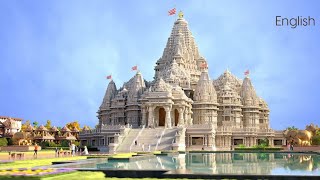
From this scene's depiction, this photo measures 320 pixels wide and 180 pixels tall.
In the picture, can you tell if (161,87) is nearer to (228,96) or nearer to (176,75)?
(176,75)

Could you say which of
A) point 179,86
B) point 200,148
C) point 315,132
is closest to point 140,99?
point 179,86

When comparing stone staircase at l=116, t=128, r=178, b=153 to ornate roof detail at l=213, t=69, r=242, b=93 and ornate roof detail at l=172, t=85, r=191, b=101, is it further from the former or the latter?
ornate roof detail at l=213, t=69, r=242, b=93

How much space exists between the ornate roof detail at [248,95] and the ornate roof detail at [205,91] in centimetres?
780

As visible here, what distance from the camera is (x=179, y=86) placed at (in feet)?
246

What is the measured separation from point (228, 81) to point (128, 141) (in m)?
30.3

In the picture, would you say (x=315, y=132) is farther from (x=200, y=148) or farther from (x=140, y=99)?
(x=140, y=99)

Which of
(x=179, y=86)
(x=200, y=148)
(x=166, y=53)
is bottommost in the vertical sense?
(x=200, y=148)

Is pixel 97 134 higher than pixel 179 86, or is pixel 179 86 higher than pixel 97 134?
pixel 179 86

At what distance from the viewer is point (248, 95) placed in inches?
3172

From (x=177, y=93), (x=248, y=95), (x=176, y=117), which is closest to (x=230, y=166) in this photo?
(x=177, y=93)

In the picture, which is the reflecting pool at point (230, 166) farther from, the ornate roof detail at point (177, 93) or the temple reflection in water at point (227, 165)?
the ornate roof detail at point (177, 93)

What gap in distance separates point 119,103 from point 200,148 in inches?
856

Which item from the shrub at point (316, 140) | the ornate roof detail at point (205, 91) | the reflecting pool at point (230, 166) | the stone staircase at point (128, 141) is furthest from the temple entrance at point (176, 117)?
the reflecting pool at point (230, 166)

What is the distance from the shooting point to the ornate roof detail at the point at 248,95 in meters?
80.5
